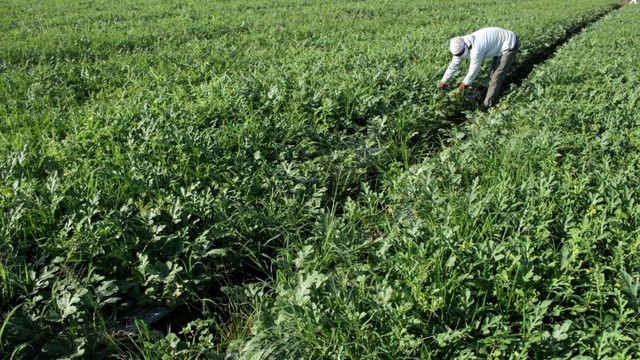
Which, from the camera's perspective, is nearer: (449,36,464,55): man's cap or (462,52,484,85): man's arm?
(449,36,464,55): man's cap

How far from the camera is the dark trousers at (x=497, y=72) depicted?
24.1 ft

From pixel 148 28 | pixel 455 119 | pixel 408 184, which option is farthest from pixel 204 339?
pixel 148 28

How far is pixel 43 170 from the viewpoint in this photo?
4105mm

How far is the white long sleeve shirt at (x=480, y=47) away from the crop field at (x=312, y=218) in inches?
17.7

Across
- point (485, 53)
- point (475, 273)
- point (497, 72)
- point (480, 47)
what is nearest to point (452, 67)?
point (480, 47)

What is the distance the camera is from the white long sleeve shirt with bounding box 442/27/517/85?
6688 millimetres

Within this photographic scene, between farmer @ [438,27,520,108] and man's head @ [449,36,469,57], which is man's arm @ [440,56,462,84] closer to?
farmer @ [438,27,520,108]

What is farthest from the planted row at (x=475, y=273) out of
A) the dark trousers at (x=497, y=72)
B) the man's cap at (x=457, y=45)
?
the dark trousers at (x=497, y=72)

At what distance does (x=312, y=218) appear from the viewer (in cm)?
401

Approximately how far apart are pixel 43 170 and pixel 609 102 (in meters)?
6.27

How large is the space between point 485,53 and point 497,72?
511 mm

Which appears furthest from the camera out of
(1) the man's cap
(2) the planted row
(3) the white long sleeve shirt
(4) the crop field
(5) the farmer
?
(3) the white long sleeve shirt

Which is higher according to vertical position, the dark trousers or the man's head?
the man's head

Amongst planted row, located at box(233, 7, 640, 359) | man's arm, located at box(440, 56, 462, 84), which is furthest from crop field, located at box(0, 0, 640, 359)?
man's arm, located at box(440, 56, 462, 84)
